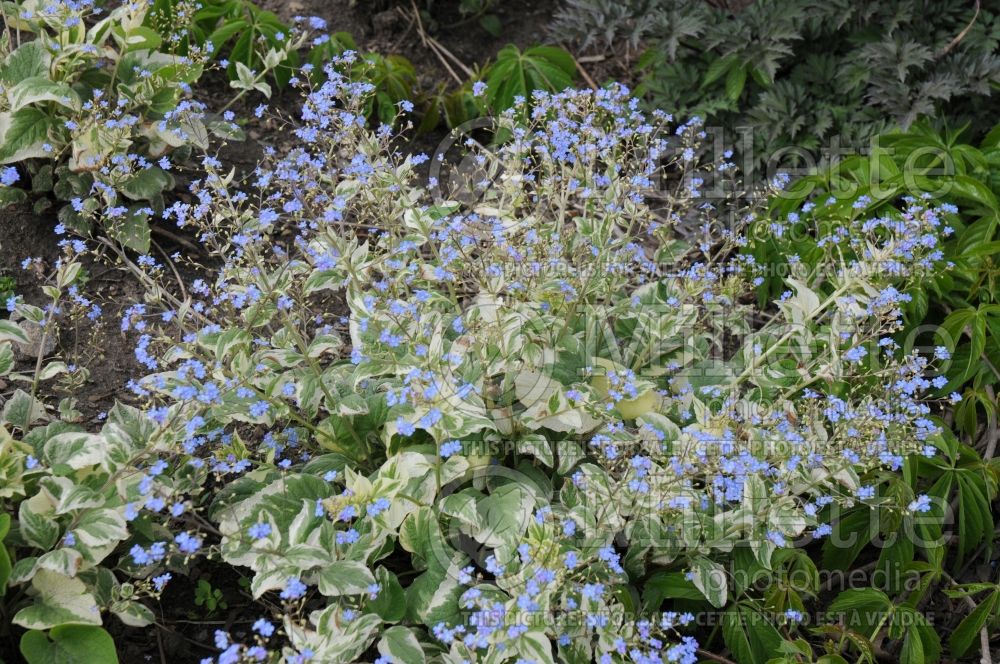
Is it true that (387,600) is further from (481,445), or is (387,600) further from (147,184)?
(147,184)

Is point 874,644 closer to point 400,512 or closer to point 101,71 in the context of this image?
point 400,512

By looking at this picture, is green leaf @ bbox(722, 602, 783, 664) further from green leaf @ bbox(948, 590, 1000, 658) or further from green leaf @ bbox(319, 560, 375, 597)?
green leaf @ bbox(319, 560, 375, 597)

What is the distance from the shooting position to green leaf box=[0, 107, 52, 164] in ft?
11.1

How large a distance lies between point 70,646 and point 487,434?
3.94 feet

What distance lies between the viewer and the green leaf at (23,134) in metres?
3.38

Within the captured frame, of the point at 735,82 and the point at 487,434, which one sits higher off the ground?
the point at 735,82

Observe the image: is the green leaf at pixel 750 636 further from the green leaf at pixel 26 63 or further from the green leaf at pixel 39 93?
the green leaf at pixel 26 63

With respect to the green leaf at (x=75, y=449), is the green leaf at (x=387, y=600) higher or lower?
lower

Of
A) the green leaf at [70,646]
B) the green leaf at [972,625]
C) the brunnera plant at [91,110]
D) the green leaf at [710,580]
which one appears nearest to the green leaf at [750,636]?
the green leaf at [710,580]

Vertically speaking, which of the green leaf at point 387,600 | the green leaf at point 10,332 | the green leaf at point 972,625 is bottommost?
the green leaf at point 972,625

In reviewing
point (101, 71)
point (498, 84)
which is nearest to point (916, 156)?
point (498, 84)

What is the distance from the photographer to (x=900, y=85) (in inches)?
161

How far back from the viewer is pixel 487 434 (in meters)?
2.74

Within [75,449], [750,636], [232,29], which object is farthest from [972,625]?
[232,29]
